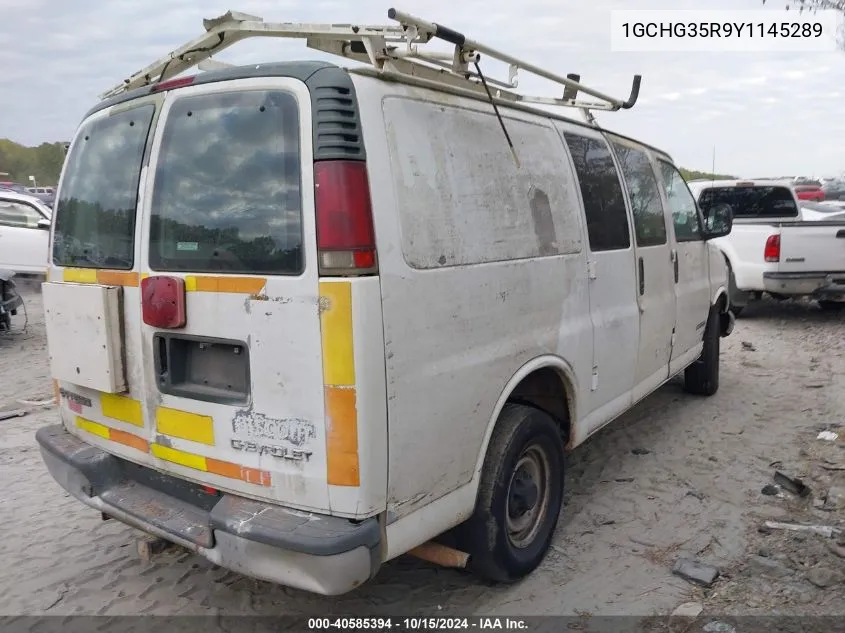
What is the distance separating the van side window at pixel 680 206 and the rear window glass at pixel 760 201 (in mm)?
5452

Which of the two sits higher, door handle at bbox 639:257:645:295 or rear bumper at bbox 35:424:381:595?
door handle at bbox 639:257:645:295

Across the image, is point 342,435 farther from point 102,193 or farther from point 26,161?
point 26,161

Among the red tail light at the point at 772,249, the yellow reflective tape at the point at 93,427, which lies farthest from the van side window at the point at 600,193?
the red tail light at the point at 772,249

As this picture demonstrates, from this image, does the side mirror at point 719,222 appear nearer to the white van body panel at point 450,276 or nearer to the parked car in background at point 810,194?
the white van body panel at point 450,276

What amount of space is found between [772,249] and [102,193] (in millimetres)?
8306

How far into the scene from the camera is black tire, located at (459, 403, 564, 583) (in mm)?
2914

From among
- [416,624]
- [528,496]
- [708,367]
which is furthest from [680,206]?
[416,624]

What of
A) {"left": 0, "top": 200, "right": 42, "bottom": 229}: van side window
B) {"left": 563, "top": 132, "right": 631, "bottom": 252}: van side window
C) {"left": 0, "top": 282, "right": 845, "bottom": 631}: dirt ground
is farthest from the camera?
{"left": 0, "top": 200, "right": 42, "bottom": 229}: van side window

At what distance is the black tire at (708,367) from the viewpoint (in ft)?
19.7

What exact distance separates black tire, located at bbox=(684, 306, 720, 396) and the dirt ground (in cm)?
48

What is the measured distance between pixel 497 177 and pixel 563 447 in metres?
1.44

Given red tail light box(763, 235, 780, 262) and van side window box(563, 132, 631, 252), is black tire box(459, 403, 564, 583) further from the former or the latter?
red tail light box(763, 235, 780, 262)

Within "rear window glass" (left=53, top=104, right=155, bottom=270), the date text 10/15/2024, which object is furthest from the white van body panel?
"rear window glass" (left=53, top=104, right=155, bottom=270)

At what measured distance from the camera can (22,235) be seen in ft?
34.1
